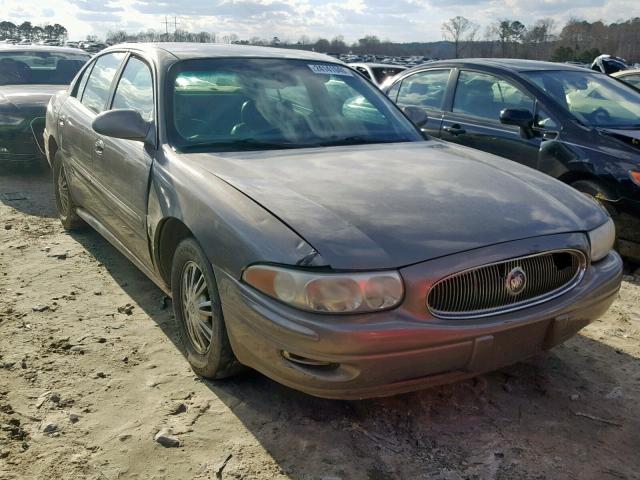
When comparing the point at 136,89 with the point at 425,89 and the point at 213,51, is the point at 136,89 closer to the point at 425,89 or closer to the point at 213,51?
the point at 213,51

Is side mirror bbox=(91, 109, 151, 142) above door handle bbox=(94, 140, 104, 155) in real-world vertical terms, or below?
above

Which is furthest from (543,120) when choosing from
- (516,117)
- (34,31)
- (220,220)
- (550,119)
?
(34,31)

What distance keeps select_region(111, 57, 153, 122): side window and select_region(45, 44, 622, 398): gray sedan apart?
0.05ft

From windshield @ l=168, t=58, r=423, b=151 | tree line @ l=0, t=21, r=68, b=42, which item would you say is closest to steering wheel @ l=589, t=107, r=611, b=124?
windshield @ l=168, t=58, r=423, b=151

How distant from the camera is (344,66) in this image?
436 centimetres

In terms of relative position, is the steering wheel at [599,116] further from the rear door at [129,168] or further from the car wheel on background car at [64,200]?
the car wheel on background car at [64,200]

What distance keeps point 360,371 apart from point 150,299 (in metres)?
2.16

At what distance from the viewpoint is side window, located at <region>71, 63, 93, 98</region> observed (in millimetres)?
5002

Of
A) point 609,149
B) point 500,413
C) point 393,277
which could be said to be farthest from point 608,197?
point 393,277

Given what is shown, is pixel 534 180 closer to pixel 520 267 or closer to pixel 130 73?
pixel 520 267

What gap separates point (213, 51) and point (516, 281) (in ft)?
7.85

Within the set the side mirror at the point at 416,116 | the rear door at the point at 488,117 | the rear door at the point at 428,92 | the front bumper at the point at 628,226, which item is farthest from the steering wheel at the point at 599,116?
the side mirror at the point at 416,116

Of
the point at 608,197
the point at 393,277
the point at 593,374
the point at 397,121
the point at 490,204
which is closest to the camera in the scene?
the point at 393,277

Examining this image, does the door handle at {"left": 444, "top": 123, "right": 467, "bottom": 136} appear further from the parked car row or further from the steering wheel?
the parked car row
